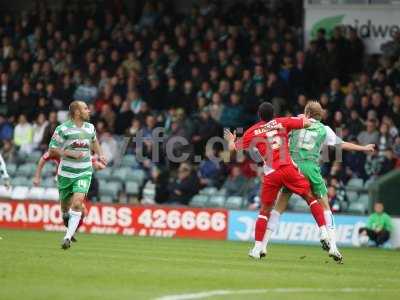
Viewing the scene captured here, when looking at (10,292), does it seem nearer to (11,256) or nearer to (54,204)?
(11,256)

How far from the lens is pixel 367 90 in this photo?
24672 mm

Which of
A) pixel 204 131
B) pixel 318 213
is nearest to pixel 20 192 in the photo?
pixel 204 131

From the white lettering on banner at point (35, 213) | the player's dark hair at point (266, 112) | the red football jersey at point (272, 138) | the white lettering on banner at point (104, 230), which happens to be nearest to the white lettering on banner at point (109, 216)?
the white lettering on banner at point (104, 230)

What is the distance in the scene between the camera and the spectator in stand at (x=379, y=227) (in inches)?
855

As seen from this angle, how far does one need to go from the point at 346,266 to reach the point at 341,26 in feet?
41.1

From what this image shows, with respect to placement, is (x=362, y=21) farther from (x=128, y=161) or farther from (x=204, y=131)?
(x=128, y=161)

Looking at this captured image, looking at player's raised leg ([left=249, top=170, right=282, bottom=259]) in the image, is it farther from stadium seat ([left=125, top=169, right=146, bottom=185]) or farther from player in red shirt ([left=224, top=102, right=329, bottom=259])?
stadium seat ([left=125, top=169, right=146, bottom=185])

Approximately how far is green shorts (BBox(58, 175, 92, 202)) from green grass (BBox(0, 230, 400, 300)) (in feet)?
2.87

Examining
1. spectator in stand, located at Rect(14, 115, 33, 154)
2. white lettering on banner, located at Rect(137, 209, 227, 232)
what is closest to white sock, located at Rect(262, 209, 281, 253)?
white lettering on banner, located at Rect(137, 209, 227, 232)

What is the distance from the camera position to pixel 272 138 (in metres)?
15.3

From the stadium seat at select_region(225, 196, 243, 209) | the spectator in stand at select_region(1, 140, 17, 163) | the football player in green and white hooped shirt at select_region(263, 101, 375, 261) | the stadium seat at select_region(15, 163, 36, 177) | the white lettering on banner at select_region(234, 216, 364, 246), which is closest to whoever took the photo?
the football player in green and white hooped shirt at select_region(263, 101, 375, 261)

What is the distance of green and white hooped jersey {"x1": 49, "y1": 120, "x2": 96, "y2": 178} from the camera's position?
651 inches

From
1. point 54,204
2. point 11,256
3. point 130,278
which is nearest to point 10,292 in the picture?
point 130,278

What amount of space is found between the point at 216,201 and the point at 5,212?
5.03 m
